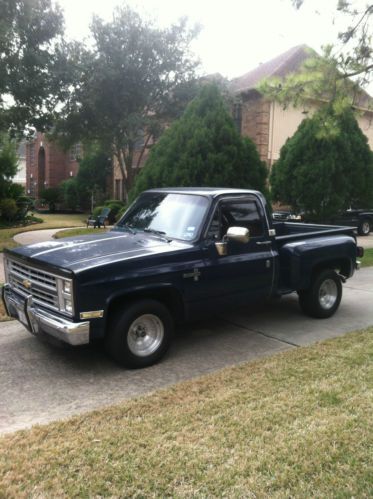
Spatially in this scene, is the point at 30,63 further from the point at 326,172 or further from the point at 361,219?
the point at 361,219

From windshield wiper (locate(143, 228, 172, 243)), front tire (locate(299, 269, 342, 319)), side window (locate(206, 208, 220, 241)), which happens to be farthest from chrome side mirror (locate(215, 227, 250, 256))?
front tire (locate(299, 269, 342, 319))

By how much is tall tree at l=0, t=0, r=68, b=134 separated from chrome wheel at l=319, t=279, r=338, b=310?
33.9 ft

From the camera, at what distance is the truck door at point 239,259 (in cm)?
523

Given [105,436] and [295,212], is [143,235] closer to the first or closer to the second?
[105,436]

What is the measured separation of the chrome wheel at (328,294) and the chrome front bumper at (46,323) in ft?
12.4

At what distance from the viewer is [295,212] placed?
16266 millimetres

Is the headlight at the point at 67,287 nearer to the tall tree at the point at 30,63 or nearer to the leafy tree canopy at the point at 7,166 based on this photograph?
the tall tree at the point at 30,63

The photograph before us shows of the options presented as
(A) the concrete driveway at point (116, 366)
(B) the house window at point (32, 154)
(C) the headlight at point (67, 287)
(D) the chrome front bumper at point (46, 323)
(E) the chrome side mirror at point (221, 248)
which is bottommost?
(A) the concrete driveway at point (116, 366)

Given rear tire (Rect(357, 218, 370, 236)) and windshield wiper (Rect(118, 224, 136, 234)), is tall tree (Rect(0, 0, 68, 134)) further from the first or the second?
rear tire (Rect(357, 218, 370, 236))

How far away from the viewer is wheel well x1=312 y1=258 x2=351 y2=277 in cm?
659

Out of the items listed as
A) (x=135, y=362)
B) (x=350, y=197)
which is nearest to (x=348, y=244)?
(x=135, y=362)

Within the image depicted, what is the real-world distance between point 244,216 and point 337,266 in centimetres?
203

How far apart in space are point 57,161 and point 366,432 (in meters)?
43.9

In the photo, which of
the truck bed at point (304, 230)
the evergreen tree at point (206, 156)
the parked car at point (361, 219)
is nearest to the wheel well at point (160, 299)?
the truck bed at point (304, 230)
